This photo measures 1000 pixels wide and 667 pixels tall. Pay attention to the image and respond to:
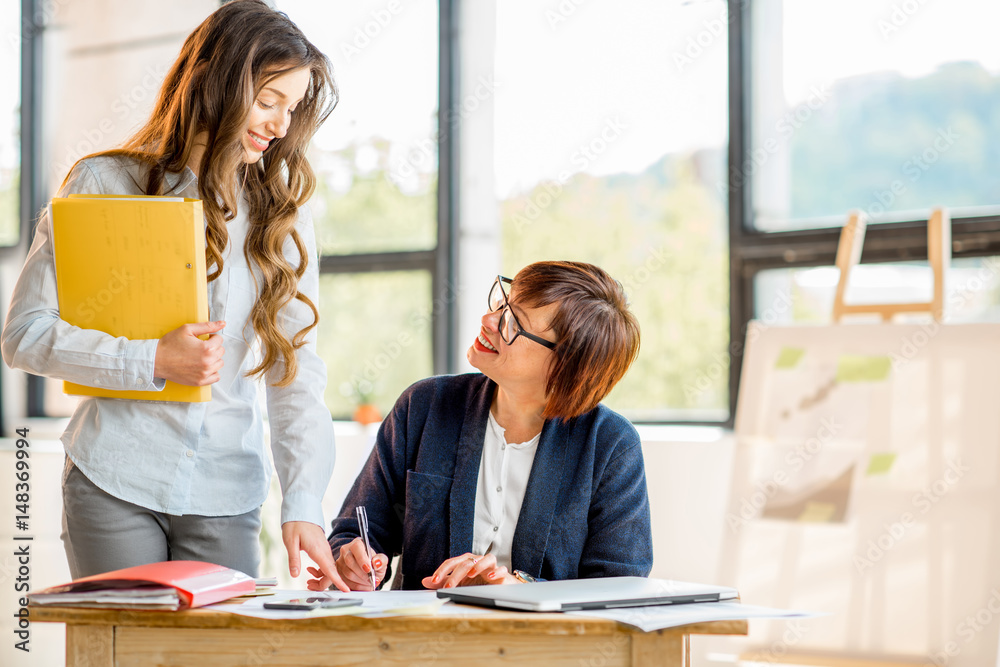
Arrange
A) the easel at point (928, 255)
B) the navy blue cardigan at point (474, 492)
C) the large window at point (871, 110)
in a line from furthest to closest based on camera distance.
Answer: the large window at point (871, 110), the easel at point (928, 255), the navy blue cardigan at point (474, 492)

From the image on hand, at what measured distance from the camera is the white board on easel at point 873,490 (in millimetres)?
2189

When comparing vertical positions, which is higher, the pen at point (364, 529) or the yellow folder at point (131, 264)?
the yellow folder at point (131, 264)

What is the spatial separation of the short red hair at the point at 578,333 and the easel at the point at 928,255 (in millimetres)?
1121

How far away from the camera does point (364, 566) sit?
4.87 feet

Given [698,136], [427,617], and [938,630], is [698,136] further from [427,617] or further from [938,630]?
[427,617]

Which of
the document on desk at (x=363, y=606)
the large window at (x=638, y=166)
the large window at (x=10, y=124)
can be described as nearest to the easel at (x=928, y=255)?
the large window at (x=638, y=166)

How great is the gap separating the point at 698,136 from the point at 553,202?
54cm

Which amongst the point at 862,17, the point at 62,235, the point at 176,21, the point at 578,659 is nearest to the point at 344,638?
the point at 578,659

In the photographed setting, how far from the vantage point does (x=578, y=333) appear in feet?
5.21

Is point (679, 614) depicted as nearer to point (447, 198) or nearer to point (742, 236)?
point (742, 236)
